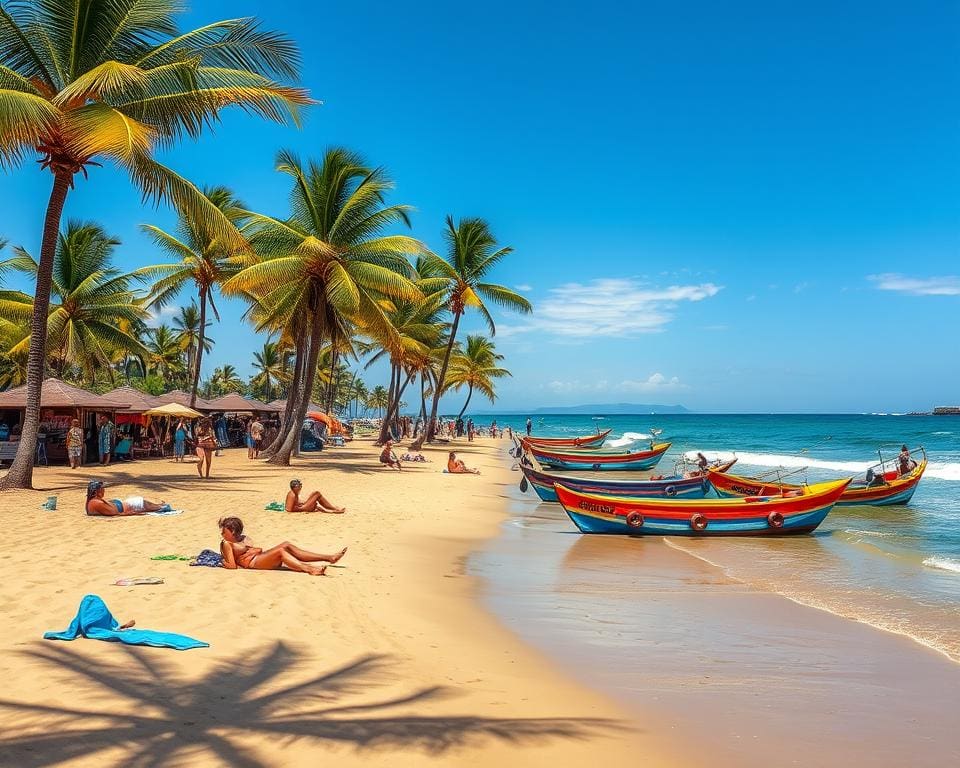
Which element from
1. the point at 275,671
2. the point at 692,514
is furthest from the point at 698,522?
the point at 275,671

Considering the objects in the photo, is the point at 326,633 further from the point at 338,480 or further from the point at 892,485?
the point at 892,485

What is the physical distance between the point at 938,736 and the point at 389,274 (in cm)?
1836

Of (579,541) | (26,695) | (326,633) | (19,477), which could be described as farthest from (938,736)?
(19,477)

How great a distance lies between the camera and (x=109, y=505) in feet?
35.3

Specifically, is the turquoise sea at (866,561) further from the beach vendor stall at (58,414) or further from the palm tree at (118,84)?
the beach vendor stall at (58,414)

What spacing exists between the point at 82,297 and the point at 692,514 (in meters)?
23.6

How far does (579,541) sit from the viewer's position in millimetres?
13039

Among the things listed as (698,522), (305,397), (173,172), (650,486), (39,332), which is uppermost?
(173,172)

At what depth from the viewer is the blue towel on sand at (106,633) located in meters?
4.98

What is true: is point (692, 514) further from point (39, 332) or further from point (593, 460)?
point (593, 460)

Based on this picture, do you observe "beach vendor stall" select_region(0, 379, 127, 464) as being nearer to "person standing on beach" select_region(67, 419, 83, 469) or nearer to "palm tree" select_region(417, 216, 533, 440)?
"person standing on beach" select_region(67, 419, 83, 469)

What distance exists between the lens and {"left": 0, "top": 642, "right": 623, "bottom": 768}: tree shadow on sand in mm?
3543

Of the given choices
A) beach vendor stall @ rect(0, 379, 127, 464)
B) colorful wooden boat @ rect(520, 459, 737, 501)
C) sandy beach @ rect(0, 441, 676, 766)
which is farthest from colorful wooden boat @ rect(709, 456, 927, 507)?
beach vendor stall @ rect(0, 379, 127, 464)

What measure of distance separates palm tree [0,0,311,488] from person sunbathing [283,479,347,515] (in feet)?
17.7
